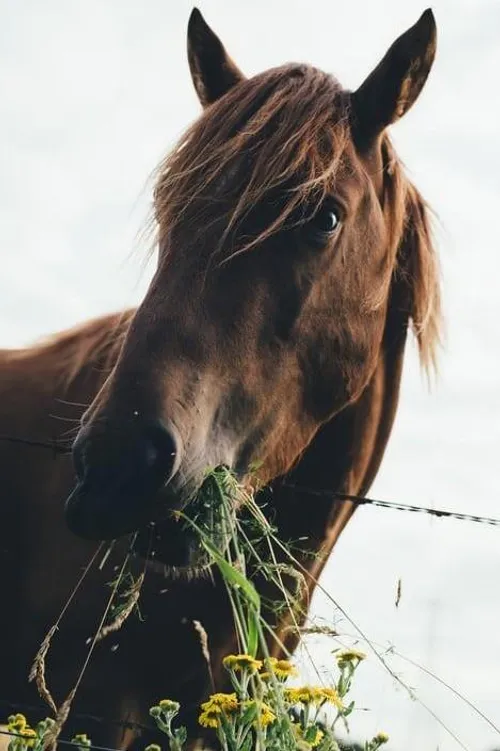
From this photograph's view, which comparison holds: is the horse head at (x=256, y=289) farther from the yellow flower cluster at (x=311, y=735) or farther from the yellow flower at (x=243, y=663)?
the yellow flower cluster at (x=311, y=735)

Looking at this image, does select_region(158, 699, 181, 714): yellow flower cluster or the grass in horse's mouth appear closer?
select_region(158, 699, 181, 714): yellow flower cluster

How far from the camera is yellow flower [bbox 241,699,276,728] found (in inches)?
88.6

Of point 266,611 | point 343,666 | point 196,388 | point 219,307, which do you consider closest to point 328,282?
point 219,307

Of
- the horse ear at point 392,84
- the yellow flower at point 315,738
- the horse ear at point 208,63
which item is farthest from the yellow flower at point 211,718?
the horse ear at point 208,63

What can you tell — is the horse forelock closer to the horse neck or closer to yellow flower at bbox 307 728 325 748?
the horse neck

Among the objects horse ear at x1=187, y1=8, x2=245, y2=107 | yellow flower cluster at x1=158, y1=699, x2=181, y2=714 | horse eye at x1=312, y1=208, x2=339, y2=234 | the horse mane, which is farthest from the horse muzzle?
horse ear at x1=187, y1=8, x2=245, y2=107

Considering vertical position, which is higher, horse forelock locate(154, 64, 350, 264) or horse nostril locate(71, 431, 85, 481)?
horse forelock locate(154, 64, 350, 264)

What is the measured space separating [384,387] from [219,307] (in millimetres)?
1134

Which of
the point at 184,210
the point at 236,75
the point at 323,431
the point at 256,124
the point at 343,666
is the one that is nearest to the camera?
the point at 343,666

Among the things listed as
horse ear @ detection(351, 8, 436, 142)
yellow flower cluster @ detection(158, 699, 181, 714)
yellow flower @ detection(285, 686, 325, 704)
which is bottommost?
yellow flower cluster @ detection(158, 699, 181, 714)

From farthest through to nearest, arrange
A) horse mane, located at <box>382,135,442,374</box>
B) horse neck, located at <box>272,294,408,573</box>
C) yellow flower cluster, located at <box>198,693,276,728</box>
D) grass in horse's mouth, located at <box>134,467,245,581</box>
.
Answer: horse mane, located at <box>382,135,442,374</box> < horse neck, located at <box>272,294,408,573</box> < grass in horse's mouth, located at <box>134,467,245,581</box> < yellow flower cluster, located at <box>198,693,276,728</box>

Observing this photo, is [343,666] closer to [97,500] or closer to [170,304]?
[97,500]

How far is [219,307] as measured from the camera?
3215 millimetres

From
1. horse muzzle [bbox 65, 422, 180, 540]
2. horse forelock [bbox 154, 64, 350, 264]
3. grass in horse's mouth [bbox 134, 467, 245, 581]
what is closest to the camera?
horse muzzle [bbox 65, 422, 180, 540]
